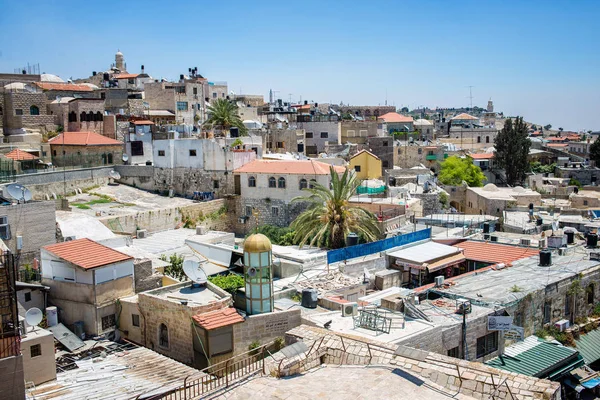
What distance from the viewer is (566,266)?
19.5 m

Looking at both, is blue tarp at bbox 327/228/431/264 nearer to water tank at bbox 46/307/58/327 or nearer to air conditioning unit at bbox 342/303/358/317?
air conditioning unit at bbox 342/303/358/317

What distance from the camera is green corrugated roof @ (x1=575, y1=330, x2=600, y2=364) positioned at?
16891 millimetres

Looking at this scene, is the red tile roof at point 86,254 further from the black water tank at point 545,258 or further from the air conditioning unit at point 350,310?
the black water tank at point 545,258

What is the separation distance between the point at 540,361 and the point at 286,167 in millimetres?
21465

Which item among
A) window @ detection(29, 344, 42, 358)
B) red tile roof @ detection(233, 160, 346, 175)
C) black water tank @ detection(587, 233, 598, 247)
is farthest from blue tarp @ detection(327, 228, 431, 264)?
window @ detection(29, 344, 42, 358)

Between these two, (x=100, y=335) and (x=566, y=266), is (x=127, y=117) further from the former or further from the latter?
(x=566, y=266)

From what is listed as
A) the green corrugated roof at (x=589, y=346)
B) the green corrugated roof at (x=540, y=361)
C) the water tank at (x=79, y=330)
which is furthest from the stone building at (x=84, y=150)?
the green corrugated roof at (x=589, y=346)

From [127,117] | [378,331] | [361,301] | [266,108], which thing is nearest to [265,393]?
[378,331]

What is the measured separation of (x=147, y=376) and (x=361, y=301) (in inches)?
247

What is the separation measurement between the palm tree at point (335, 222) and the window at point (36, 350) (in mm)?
14374

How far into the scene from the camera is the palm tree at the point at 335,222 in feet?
89.2

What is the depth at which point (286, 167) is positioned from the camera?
112 ft

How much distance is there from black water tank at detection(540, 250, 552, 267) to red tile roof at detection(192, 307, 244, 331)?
10650mm

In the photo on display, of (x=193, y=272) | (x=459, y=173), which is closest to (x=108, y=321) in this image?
(x=193, y=272)
